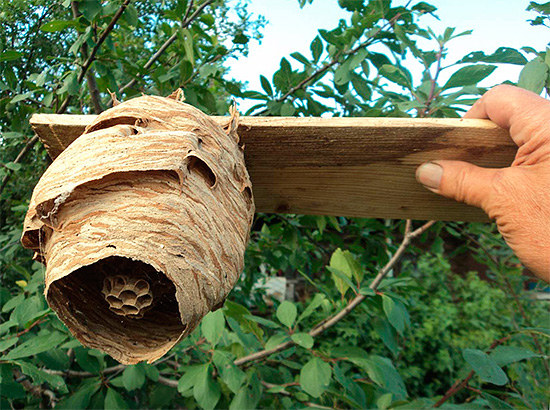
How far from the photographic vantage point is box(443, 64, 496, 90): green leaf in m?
1.00

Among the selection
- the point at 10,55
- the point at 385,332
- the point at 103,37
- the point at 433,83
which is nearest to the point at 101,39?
the point at 103,37

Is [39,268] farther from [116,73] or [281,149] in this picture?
[281,149]

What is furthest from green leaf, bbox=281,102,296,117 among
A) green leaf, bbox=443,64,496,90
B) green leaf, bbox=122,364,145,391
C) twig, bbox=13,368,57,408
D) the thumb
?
twig, bbox=13,368,57,408

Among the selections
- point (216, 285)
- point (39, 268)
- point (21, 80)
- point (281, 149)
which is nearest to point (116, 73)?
point (21, 80)

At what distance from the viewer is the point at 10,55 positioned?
109 centimetres

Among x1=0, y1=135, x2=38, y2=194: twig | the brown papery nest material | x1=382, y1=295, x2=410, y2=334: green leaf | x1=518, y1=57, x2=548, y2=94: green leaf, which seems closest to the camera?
the brown papery nest material

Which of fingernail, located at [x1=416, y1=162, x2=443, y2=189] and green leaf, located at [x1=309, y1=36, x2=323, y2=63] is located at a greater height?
green leaf, located at [x1=309, y1=36, x2=323, y2=63]

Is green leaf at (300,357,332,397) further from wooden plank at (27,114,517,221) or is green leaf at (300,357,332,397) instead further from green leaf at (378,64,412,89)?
green leaf at (378,64,412,89)

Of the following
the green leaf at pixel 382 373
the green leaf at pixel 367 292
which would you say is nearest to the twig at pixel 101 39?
the green leaf at pixel 367 292

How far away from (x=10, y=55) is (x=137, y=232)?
0.82 metres

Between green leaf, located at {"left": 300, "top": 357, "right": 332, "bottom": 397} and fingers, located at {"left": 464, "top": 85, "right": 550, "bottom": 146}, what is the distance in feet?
2.42

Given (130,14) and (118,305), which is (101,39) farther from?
(118,305)

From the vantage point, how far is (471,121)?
84 cm

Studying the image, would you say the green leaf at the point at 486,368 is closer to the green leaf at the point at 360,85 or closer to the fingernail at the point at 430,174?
the fingernail at the point at 430,174
